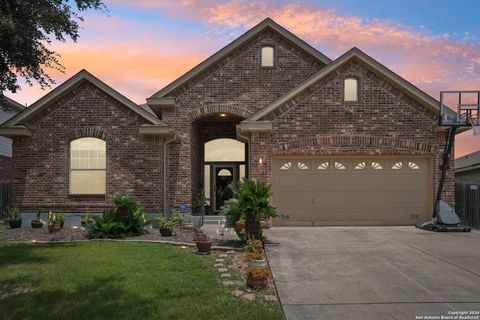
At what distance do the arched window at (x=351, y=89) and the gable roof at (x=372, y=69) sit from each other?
668 mm

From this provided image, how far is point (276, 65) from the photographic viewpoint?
18.8 metres

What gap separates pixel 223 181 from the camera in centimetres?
2086

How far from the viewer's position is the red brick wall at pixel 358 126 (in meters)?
15.7

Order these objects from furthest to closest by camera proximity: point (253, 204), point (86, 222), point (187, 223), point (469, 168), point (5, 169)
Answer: point (469, 168)
point (5, 169)
point (187, 223)
point (86, 222)
point (253, 204)

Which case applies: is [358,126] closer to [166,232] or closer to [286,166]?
[286,166]

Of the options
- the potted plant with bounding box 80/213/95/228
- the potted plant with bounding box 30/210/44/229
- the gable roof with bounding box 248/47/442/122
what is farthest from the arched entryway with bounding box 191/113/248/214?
the potted plant with bounding box 30/210/44/229

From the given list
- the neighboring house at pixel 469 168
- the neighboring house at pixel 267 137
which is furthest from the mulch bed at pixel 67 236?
the neighboring house at pixel 469 168

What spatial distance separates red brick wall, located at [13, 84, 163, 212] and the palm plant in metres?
→ 6.07

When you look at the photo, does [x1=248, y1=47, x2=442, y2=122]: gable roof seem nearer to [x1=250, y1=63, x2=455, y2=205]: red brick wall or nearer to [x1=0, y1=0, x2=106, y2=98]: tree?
[x1=250, y1=63, x2=455, y2=205]: red brick wall

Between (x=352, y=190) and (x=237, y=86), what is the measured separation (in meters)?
6.39

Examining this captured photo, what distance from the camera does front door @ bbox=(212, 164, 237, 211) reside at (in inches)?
813

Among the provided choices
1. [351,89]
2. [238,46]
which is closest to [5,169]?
[238,46]

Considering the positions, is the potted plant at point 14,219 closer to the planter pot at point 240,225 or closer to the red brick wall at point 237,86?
→ the red brick wall at point 237,86

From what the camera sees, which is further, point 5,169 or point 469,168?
point 469,168
